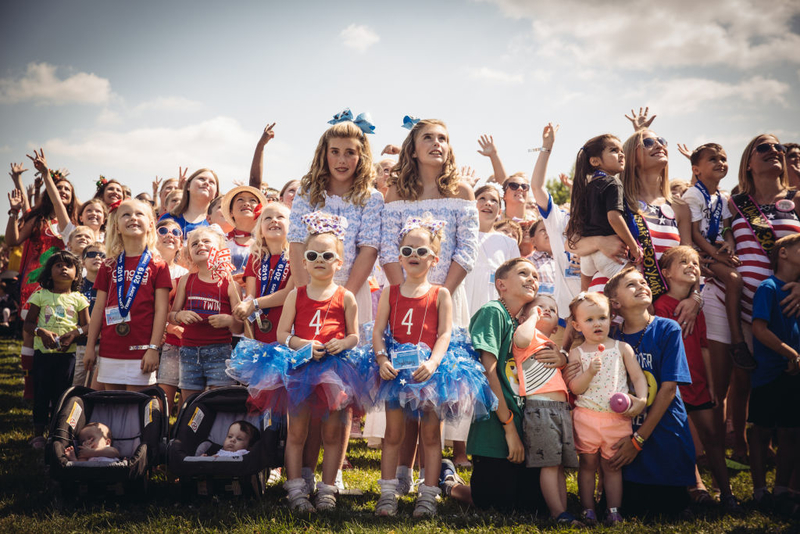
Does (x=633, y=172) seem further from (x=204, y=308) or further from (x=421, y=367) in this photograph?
(x=204, y=308)

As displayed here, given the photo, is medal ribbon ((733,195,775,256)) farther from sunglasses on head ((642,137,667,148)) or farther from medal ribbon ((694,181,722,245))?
sunglasses on head ((642,137,667,148))

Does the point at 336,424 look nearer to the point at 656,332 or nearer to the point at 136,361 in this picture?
the point at 136,361

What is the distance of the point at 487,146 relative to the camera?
6.98 metres

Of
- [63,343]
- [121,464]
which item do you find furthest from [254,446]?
[63,343]

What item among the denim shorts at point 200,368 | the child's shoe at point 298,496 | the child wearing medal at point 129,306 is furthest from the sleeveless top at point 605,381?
the child wearing medal at point 129,306

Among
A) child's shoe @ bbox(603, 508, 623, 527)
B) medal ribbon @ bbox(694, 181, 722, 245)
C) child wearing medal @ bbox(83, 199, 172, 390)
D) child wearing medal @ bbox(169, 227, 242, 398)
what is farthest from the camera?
medal ribbon @ bbox(694, 181, 722, 245)

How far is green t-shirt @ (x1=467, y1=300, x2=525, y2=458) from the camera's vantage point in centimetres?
391

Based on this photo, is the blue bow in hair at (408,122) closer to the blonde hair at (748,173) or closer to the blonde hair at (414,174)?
the blonde hair at (414,174)

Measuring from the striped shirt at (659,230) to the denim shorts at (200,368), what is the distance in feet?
10.1

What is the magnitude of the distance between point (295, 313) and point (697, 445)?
12.2 ft

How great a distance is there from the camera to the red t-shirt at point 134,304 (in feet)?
15.7

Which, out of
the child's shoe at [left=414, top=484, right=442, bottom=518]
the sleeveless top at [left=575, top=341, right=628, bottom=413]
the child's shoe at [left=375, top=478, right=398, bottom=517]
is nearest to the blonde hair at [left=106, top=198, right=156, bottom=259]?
the child's shoe at [left=375, top=478, right=398, bottom=517]

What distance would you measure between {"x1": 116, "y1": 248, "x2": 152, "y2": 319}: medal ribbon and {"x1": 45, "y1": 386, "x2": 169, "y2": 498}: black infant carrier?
2.35 feet

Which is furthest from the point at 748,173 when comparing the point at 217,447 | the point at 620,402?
the point at 217,447
